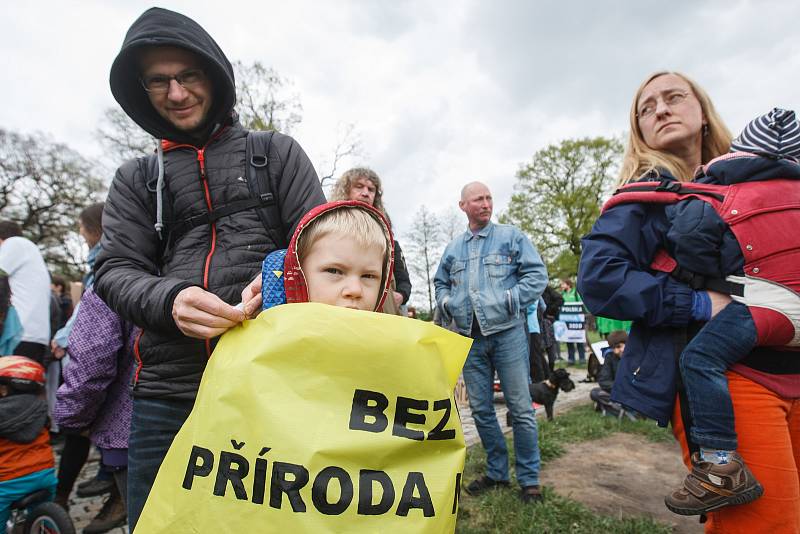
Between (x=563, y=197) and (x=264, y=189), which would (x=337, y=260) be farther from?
(x=563, y=197)

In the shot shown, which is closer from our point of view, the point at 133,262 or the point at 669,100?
the point at 133,262

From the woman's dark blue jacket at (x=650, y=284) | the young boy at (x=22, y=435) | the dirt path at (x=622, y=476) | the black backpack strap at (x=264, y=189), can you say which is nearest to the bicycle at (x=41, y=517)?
the young boy at (x=22, y=435)

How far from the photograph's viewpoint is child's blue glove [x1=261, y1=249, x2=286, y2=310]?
1.32 meters

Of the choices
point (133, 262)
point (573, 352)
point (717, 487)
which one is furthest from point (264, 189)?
point (573, 352)

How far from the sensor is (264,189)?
158 centimetres

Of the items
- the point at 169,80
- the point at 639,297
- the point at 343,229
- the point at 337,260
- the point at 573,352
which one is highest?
the point at 169,80

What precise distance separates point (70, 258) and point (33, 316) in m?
25.0

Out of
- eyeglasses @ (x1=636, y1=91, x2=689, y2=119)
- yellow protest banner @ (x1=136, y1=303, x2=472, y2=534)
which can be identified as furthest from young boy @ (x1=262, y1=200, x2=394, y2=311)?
eyeglasses @ (x1=636, y1=91, x2=689, y2=119)

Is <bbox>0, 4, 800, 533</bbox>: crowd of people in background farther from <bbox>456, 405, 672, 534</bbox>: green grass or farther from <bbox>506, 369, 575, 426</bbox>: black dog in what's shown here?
<bbox>506, 369, 575, 426</bbox>: black dog

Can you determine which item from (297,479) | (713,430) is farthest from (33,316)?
(713,430)

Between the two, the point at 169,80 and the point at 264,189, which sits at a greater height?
the point at 169,80

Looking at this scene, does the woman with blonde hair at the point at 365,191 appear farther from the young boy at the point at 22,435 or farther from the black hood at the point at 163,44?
the young boy at the point at 22,435

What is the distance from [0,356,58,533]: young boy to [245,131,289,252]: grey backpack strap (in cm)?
217

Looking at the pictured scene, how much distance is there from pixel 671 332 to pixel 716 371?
0.20 m
